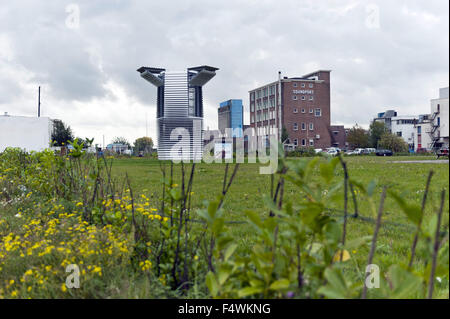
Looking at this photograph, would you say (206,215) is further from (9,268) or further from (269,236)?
(9,268)

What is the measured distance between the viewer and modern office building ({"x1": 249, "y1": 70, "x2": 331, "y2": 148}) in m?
69.2

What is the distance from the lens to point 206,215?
1.59m

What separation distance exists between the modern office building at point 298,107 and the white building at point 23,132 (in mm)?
43027

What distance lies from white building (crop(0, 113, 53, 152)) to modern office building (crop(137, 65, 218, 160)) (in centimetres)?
982

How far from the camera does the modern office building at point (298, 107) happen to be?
6919 centimetres

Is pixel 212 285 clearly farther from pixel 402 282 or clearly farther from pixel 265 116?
pixel 265 116

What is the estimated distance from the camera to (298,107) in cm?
7081

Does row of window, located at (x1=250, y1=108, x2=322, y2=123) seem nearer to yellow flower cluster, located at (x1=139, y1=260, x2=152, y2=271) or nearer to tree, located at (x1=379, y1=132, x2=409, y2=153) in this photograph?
tree, located at (x1=379, y1=132, x2=409, y2=153)

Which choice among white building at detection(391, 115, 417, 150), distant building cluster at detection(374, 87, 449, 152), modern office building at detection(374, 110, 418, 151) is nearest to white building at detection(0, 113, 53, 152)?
distant building cluster at detection(374, 87, 449, 152)

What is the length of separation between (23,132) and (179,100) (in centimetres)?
1363

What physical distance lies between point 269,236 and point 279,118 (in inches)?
2687

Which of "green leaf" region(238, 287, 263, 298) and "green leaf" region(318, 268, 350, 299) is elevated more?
"green leaf" region(318, 268, 350, 299)

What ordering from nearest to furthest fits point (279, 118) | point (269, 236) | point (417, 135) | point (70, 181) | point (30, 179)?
1. point (269, 236)
2. point (70, 181)
3. point (30, 179)
4. point (279, 118)
5. point (417, 135)
